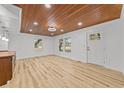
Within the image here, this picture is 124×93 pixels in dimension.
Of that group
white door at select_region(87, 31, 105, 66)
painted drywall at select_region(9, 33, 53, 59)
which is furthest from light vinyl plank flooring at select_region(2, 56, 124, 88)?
painted drywall at select_region(9, 33, 53, 59)

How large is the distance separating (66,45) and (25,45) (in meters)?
3.71

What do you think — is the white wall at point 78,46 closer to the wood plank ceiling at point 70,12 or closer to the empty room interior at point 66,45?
the empty room interior at point 66,45

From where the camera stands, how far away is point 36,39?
10.9m

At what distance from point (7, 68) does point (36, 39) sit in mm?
7932

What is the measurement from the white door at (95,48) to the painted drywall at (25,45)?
5.75 metres

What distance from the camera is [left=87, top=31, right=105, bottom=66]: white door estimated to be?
569 centimetres

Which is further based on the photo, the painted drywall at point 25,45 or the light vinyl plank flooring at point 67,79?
the painted drywall at point 25,45

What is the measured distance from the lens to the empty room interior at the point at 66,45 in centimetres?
328

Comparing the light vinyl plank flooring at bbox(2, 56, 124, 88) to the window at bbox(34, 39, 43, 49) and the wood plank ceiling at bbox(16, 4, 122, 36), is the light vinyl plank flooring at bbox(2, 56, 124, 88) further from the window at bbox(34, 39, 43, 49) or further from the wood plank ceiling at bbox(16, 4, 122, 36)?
the window at bbox(34, 39, 43, 49)

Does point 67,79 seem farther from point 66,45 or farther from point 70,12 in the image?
point 66,45

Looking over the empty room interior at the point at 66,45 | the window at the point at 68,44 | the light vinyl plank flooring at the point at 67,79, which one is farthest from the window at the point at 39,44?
the light vinyl plank flooring at the point at 67,79

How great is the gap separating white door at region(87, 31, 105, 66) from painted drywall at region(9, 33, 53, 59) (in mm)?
5751
